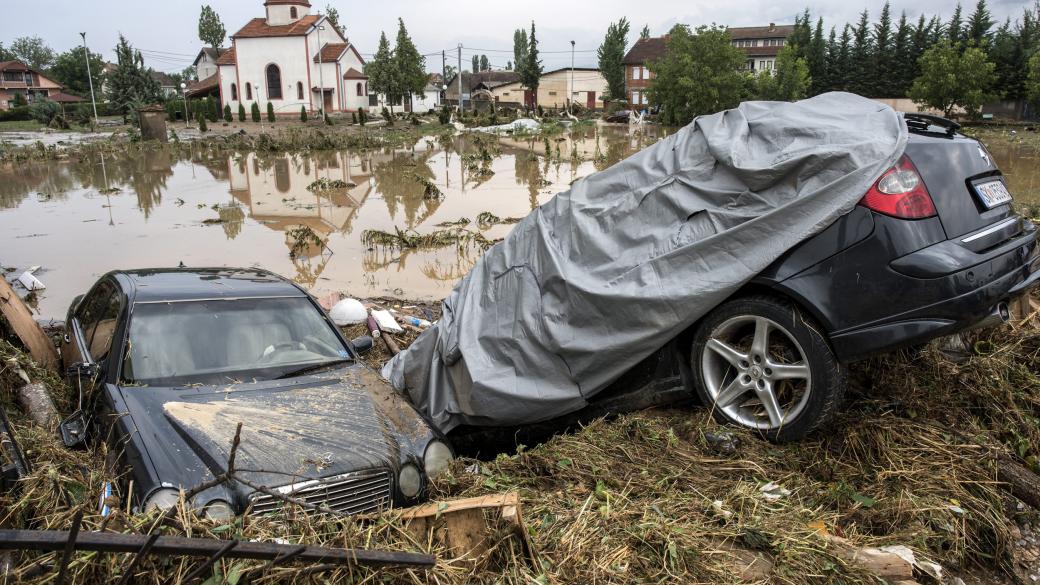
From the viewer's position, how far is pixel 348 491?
11.8ft

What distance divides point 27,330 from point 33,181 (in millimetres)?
20826

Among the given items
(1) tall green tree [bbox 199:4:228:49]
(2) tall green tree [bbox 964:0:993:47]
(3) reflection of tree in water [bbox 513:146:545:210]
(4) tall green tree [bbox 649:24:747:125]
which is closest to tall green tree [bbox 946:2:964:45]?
(2) tall green tree [bbox 964:0:993:47]

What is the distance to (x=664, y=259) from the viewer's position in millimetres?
3906

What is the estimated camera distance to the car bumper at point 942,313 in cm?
327

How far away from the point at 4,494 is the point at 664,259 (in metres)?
3.29

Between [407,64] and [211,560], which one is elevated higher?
[407,64]

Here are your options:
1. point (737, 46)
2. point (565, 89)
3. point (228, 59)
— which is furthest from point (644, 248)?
point (565, 89)

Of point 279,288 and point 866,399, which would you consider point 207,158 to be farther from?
point 866,399

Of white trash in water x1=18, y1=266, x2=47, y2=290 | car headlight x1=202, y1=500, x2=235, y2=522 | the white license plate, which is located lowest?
white trash in water x1=18, y1=266, x2=47, y2=290

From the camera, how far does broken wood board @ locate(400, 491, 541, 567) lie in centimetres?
270

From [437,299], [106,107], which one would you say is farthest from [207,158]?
[106,107]

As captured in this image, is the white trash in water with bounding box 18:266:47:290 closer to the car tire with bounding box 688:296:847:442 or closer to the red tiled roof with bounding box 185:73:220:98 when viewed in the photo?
the car tire with bounding box 688:296:847:442

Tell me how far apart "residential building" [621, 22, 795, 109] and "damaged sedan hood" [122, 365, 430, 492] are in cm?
7785

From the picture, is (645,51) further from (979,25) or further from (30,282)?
(30,282)
